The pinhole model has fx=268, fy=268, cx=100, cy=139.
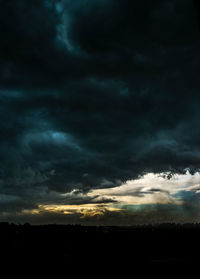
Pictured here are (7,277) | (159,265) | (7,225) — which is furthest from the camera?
(7,225)

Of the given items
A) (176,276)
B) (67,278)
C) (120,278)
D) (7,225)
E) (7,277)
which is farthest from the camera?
(7,225)

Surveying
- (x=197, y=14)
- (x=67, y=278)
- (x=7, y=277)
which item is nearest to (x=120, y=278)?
(x=197, y=14)

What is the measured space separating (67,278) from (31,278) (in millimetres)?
7273

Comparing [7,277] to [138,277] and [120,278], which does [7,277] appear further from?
[138,277]

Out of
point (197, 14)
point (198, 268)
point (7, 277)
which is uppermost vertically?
point (197, 14)

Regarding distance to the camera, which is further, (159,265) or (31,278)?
(31,278)

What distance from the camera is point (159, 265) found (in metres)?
10.8

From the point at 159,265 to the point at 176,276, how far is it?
1.28 meters

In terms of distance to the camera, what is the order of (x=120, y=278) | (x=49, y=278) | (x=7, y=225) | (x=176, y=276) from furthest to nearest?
1. (x=7, y=225)
2. (x=49, y=278)
3. (x=120, y=278)
4. (x=176, y=276)

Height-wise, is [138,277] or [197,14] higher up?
[197,14]

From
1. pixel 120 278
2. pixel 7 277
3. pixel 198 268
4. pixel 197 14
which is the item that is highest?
pixel 197 14

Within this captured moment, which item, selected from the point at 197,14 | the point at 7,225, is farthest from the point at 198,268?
the point at 7,225

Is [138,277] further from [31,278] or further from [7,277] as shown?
[7,277]

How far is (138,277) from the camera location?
1077cm
